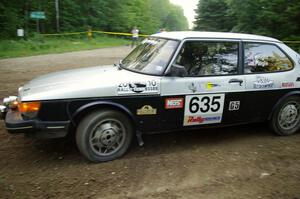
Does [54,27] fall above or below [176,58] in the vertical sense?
above

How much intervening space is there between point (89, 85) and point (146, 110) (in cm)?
86

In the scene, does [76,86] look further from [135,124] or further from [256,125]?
[256,125]

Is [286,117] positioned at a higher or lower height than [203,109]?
lower

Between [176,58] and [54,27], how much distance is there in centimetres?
3139

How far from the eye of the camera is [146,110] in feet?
16.1

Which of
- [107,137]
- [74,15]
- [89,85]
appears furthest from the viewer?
[74,15]

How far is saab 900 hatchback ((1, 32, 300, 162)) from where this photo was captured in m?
4.52

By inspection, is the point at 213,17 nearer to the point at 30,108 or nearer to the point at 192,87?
the point at 192,87

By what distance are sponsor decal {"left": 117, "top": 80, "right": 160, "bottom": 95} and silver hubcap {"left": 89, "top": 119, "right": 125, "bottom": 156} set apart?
0.43 metres

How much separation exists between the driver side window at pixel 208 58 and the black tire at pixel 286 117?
1.14 metres

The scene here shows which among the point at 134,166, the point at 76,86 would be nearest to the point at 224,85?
the point at 134,166

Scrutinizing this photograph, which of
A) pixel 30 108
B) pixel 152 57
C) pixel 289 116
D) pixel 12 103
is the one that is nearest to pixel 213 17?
pixel 289 116

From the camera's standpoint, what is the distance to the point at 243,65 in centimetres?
554

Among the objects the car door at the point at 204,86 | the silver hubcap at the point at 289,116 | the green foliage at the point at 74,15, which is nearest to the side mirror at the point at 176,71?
the car door at the point at 204,86
